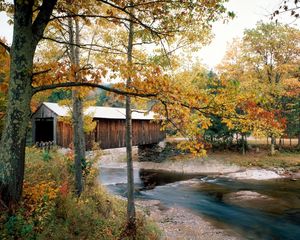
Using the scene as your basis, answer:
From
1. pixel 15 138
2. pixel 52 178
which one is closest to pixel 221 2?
pixel 15 138

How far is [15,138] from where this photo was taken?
5027 millimetres

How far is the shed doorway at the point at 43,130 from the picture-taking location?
95.7 feet

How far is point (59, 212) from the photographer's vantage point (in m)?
7.61

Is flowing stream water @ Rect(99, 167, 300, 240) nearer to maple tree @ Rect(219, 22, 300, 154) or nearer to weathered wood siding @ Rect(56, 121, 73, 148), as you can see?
weathered wood siding @ Rect(56, 121, 73, 148)

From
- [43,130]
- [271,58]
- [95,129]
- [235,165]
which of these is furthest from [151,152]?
[271,58]

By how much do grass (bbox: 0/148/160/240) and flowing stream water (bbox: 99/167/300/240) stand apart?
18.9 ft

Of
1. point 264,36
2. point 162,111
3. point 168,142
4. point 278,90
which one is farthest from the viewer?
point 168,142

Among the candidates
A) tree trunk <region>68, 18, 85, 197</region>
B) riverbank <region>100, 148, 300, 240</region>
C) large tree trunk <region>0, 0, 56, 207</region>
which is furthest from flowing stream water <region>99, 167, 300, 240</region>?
large tree trunk <region>0, 0, 56, 207</region>

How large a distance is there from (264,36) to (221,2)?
27.5m

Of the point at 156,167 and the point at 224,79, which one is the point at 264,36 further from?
the point at 224,79

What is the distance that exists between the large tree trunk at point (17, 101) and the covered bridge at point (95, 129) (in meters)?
17.2

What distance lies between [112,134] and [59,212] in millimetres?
20697

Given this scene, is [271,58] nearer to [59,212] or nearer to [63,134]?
[63,134]

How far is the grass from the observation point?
527 centimetres
